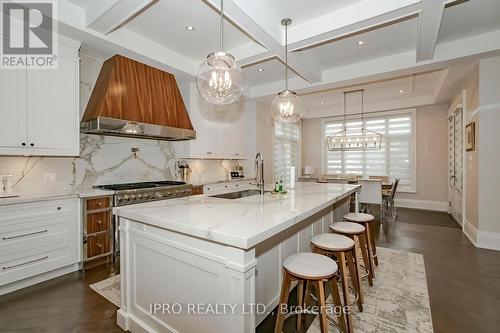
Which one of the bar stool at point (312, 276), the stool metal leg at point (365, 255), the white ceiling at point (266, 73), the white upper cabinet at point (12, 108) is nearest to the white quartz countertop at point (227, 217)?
the bar stool at point (312, 276)

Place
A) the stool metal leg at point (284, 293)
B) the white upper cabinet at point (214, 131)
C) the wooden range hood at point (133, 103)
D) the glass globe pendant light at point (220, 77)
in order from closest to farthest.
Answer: the stool metal leg at point (284, 293), the glass globe pendant light at point (220, 77), the wooden range hood at point (133, 103), the white upper cabinet at point (214, 131)

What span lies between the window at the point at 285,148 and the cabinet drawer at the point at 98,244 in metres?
4.32

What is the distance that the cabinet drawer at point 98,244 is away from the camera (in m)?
2.98

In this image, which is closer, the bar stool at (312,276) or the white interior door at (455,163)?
the bar stool at (312,276)

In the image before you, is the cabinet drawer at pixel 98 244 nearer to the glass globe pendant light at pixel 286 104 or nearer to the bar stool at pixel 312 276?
the bar stool at pixel 312 276

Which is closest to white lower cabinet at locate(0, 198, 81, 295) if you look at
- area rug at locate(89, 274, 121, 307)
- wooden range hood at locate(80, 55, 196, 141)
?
area rug at locate(89, 274, 121, 307)

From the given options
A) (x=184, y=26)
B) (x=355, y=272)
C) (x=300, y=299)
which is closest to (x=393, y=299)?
(x=355, y=272)

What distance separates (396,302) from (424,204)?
5.56 m

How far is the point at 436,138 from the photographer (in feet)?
21.6

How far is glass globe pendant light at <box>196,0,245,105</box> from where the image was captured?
6.96ft

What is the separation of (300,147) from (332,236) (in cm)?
655

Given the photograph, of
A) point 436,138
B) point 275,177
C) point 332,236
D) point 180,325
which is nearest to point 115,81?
point 180,325

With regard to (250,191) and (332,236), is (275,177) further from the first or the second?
(332,236)

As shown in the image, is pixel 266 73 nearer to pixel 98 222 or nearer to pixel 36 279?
pixel 98 222
